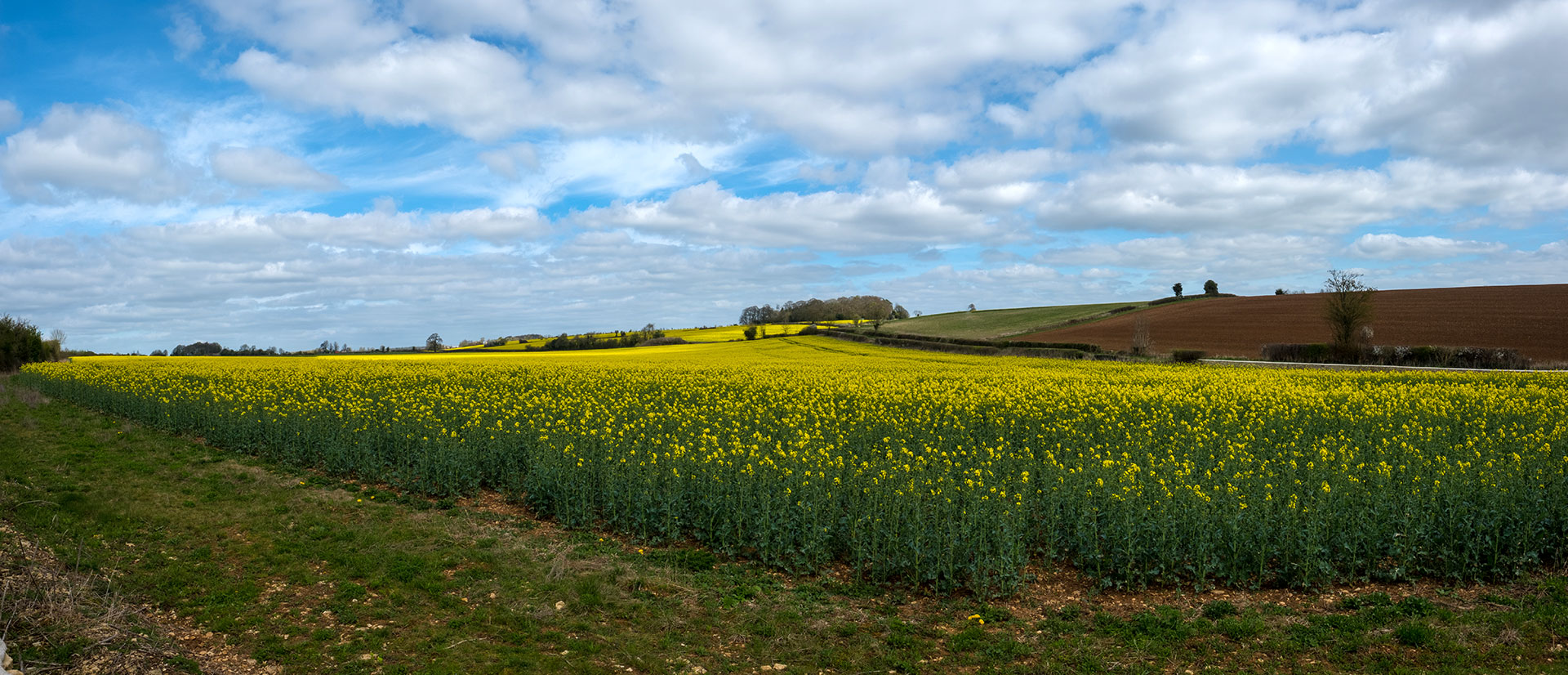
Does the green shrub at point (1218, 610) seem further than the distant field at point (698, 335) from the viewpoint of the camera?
No

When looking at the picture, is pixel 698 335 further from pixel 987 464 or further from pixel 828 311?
pixel 987 464

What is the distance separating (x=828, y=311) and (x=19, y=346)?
286 feet

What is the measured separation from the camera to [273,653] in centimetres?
750

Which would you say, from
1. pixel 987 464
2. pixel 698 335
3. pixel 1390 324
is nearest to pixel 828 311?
pixel 698 335

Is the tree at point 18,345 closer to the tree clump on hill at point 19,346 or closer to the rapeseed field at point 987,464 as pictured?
the tree clump on hill at point 19,346

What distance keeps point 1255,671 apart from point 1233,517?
253 centimetres

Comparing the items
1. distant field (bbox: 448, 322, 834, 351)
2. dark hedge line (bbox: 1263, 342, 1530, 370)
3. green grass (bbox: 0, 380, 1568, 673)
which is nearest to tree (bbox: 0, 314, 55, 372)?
distant field (bbox: 448, 322, 834, 351)

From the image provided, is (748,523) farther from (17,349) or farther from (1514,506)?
(17,349)

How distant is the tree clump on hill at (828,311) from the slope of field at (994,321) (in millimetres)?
13323

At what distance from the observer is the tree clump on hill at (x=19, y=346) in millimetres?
55953

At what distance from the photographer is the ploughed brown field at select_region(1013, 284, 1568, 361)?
49.8 meters

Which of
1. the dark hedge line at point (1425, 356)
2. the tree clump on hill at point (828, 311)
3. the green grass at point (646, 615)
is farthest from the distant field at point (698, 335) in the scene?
the green grass at point (646, 615)

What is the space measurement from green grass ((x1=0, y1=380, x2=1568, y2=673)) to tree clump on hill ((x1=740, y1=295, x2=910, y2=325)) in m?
101

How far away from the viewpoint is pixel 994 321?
8888cm
